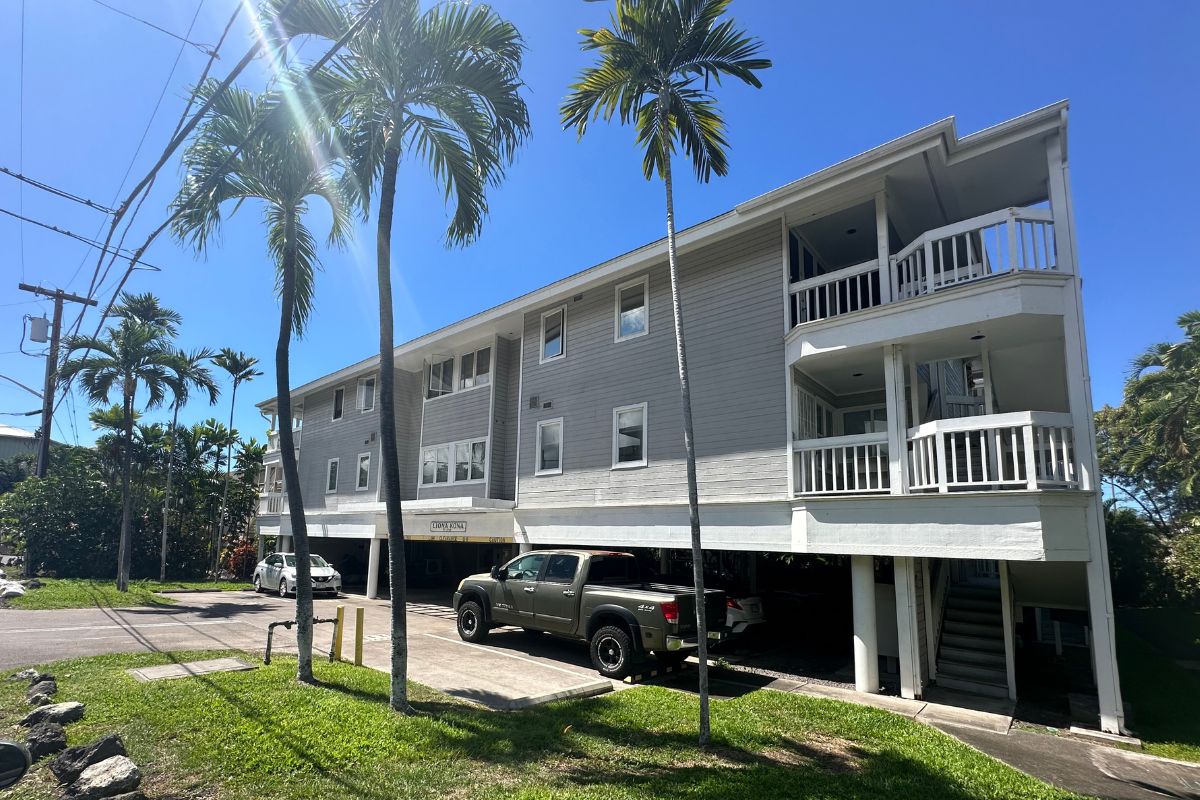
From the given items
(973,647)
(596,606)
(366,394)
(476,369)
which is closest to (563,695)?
(596,606)

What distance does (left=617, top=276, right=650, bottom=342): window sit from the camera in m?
14.4

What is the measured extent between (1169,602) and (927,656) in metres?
14.6

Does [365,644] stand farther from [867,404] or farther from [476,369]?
[867,404]

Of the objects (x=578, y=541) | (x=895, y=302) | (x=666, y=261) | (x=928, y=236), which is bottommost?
(x=578, y=541)

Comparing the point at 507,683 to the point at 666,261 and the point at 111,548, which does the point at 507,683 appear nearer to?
the point at 666,261

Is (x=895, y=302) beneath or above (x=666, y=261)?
beneath

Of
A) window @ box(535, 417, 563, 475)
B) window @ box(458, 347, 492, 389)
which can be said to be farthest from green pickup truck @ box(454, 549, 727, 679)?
window @ box(458, 347, 492, 389)

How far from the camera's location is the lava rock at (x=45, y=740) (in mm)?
5867

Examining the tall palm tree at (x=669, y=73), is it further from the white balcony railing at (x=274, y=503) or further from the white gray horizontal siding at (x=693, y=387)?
the white balcony railing at (x=274, y=503)

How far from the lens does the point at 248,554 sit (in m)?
31.7

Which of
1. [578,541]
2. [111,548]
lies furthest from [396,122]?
[111,548]

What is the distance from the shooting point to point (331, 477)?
2539 cm

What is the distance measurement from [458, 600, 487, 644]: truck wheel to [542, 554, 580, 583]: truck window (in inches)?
83.9

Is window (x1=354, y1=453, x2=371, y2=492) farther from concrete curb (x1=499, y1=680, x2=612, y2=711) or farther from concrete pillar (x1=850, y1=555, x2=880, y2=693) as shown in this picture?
concrete pillar (x1=850, y1=555, x2=880, y2=693)
